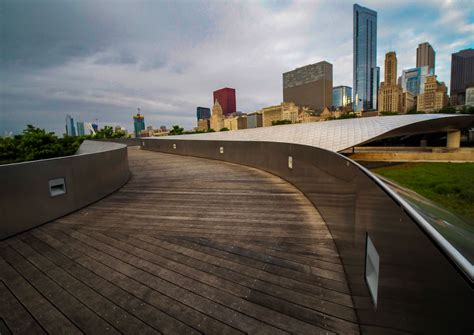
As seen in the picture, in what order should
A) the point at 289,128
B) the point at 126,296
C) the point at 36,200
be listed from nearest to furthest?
the point at 126,296, the point at 36,200, the point at 289,128

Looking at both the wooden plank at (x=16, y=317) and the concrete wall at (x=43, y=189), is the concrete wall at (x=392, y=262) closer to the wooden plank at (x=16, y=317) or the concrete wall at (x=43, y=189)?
the wooden plank at (x=16, y=317)

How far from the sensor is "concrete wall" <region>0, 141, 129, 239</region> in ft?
12.6

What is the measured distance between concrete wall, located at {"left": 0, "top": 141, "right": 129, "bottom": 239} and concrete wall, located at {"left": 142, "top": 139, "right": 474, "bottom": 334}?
16.9 feet

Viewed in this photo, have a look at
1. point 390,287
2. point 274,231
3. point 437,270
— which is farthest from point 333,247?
point 437,270

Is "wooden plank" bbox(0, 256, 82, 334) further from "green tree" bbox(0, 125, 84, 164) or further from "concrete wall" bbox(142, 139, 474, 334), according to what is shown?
"green tree" bbox(0, 125, 84, 164)

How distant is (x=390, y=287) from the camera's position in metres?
1.47

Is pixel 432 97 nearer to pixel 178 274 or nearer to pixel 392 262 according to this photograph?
pixel 392 262

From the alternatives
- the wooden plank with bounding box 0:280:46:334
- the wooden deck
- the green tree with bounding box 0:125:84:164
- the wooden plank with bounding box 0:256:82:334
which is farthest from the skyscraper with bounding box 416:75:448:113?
the wooden plank with bounding box 0:280:46:334

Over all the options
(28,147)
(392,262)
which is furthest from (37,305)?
(28,147)

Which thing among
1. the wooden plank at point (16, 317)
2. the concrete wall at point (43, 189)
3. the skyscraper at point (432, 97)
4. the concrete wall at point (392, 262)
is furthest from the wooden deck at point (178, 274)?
the skyscraper at point (432, 97)

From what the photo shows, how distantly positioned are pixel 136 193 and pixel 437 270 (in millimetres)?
6559

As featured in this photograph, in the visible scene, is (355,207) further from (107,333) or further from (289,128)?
(289,128)

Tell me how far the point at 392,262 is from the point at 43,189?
5.44m

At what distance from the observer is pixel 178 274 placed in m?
2.78
